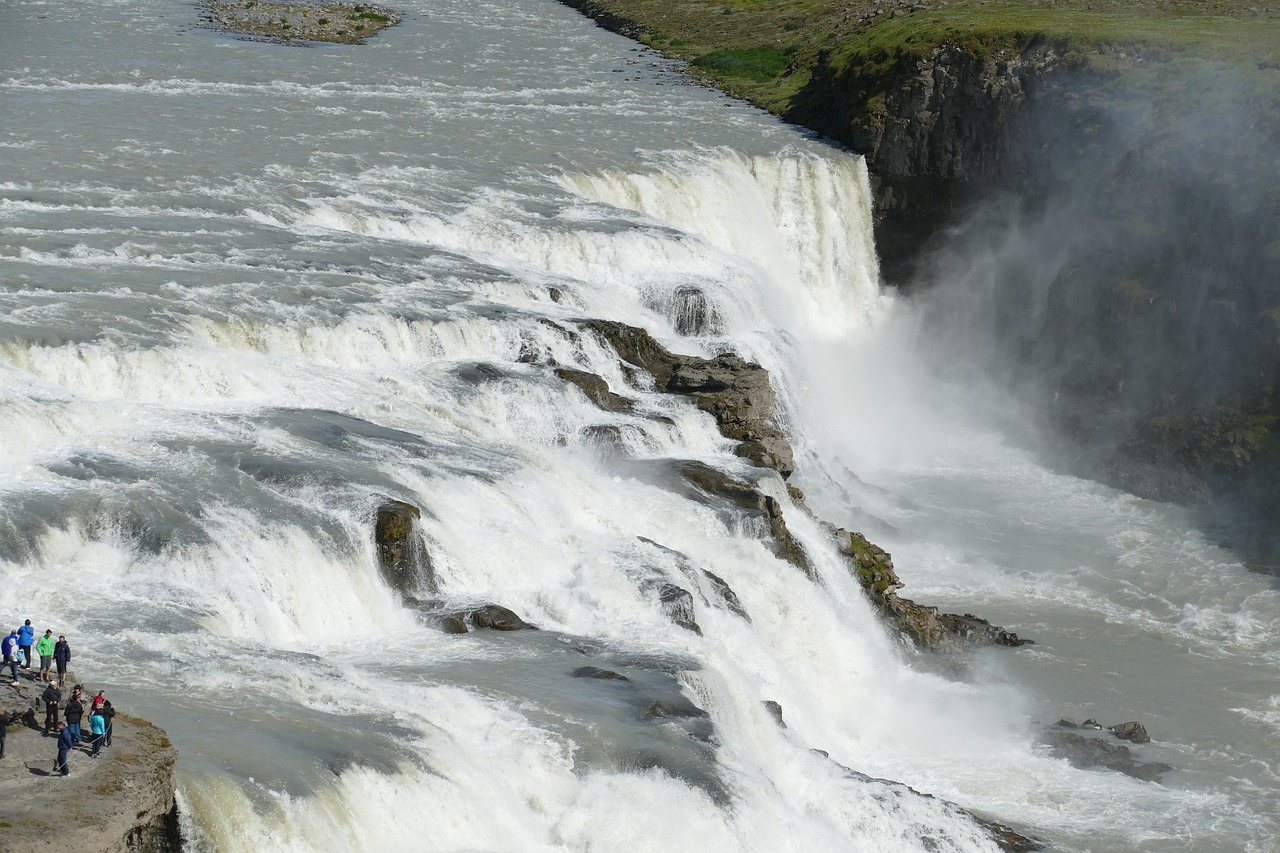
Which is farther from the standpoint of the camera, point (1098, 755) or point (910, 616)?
point (910, 616)

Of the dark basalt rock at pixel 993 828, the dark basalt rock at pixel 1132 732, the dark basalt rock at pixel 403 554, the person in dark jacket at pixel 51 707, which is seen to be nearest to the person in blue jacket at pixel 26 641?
the person in dark jacket at pixel 51 707

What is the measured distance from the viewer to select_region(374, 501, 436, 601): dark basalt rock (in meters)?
26.4

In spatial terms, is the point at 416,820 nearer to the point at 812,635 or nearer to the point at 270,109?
the point at 812,635

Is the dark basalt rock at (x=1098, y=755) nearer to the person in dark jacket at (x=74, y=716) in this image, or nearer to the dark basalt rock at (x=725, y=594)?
the dark basalt rock at (x=725, y=594)

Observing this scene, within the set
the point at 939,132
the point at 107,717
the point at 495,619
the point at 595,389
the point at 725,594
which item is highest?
the point at 939,132

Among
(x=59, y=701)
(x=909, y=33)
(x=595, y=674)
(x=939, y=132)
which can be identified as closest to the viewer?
(x=59, y=701)

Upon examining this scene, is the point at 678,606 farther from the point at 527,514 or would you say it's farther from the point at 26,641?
the point at 26,641

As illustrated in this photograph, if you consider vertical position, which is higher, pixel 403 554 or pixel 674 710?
pixel 403 554

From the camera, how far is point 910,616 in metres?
34.5

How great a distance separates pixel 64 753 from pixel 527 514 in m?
13.3

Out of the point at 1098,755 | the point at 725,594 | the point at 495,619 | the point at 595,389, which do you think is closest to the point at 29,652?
the point at 495,619

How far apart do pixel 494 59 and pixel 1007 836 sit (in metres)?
57.0

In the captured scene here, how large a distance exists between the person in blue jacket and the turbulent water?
117 centimetres

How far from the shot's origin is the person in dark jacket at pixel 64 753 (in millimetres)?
17094
